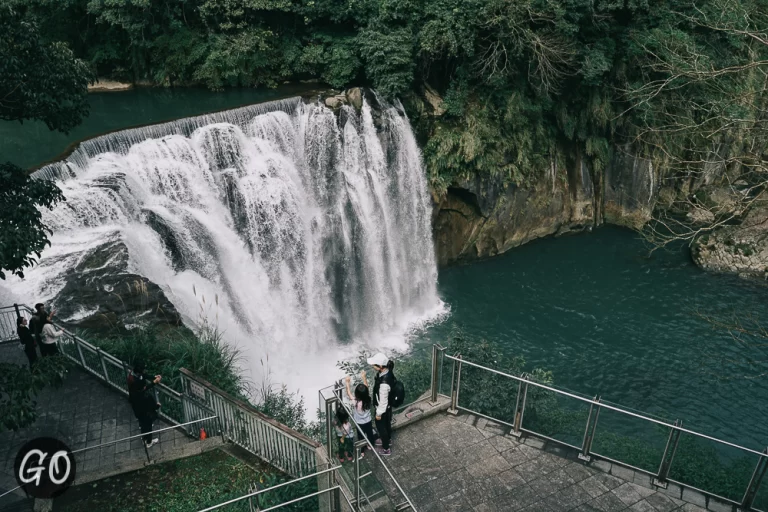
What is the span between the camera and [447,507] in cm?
824

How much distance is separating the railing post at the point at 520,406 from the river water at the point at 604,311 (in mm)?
8487

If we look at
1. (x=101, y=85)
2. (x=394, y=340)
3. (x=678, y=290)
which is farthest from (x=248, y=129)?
(x=678, y=290)

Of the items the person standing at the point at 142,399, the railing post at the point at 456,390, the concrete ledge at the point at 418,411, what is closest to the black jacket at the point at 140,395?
the person standing at the point at 142,399

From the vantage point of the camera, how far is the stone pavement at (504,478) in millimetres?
8305

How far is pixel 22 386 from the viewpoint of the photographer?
7.77 meters

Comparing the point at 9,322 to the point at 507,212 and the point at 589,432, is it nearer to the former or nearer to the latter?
the point at 589,432

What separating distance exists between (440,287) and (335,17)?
11008 millimetres

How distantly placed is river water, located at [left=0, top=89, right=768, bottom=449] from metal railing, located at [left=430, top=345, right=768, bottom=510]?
26.8 feet

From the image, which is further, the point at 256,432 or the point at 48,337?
the point at 48,337

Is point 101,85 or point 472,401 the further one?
point 101,85

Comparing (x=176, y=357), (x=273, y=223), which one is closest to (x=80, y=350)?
(x=176, y=357)

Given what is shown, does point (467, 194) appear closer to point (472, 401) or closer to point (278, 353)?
point (278, 353)

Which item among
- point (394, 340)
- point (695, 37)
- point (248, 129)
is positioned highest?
point (695, 37)

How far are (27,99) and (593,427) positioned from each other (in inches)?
358
